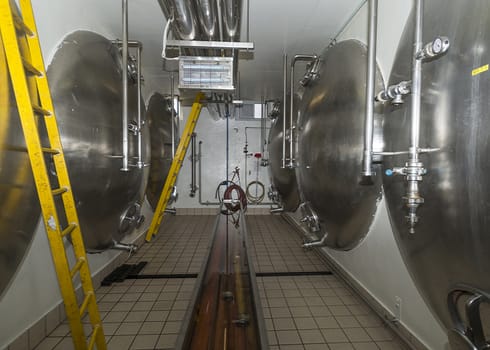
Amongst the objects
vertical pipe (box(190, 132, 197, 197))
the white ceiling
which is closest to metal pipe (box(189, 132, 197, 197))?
vertical pipe (box(190, 132, 197, 197))

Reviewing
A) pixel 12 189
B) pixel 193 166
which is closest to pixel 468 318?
pixel 12 189

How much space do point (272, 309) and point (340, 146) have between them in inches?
58.5

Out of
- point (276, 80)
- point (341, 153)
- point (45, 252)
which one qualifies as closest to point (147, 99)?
point (276, 80)

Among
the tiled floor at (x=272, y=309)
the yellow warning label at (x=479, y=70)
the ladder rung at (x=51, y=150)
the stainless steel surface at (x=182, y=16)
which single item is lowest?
the tiled floor at (x=272, y=309)

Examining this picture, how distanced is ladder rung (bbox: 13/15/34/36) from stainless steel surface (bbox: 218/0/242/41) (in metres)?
1.12

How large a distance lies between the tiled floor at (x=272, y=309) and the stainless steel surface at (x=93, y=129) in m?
0.60

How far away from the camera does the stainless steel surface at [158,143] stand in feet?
12.1

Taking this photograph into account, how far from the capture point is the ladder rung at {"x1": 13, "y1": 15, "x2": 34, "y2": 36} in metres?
1.37

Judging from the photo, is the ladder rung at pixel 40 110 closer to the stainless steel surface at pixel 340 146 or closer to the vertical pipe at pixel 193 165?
the stainless steel surface at pixel 340 146

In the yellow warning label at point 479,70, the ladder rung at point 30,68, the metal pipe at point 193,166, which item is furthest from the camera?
the metal pipe at point 193,166

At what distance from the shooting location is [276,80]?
441cm

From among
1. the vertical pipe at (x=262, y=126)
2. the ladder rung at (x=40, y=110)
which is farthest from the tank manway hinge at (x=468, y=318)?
the vertical pipe at (x=262, y=126)

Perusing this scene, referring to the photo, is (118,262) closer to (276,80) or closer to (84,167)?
(84,167)

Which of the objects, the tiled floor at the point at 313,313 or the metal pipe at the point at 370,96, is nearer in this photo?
the metal pipe at the point at 370,96
